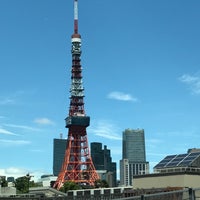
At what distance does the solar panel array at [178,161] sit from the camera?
9921cm

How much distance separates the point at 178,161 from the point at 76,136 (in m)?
84.7

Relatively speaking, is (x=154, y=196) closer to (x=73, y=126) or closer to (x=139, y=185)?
(x=139, y=185)

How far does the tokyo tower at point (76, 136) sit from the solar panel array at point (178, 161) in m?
66.2

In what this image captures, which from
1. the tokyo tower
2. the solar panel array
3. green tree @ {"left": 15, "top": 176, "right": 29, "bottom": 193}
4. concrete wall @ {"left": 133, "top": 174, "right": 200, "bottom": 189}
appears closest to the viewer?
concrete wall @ {"left": 133, "top": 174, "right": 200, "bottom": 189}

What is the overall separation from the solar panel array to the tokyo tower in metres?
66.2

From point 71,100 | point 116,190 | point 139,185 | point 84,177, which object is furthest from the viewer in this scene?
point 71,100

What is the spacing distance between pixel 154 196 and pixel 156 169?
93.7 meters

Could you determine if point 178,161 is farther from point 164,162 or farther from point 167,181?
point 167,181

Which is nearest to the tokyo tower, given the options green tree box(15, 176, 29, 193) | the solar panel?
green tree box(15, 176, 29, 193)

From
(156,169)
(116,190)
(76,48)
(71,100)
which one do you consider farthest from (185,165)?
(76,48)

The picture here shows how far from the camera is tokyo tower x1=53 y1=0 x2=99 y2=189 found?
17388 centimetres

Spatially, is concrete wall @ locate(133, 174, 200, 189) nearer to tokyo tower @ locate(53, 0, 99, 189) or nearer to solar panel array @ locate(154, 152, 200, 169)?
solar panel array @ locate(154, 152, 200, 169)

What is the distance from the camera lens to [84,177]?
174 metres

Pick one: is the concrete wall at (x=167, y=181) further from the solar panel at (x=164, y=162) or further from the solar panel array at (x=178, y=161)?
the solar panel at (x=164, y=162)
